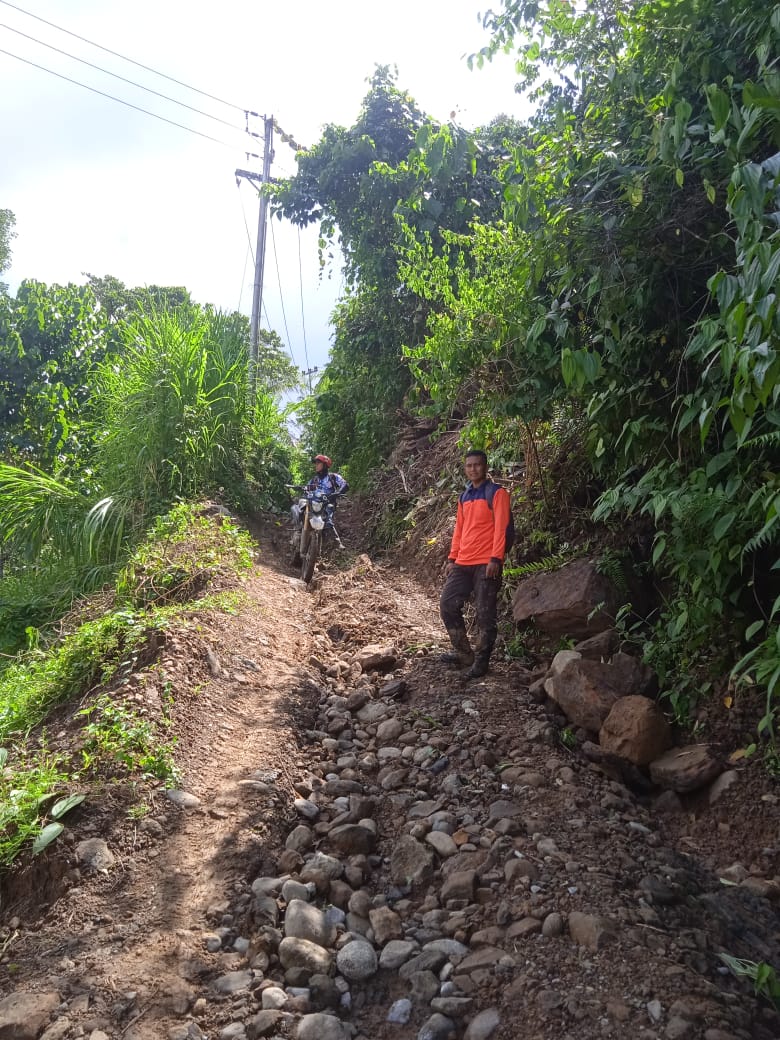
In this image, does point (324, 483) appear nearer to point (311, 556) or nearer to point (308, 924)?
point (311, 556)

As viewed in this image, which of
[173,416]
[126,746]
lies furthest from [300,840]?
[173,416]

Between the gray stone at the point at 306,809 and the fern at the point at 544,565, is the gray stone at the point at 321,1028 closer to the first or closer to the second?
the gray stone at the point at 306,809

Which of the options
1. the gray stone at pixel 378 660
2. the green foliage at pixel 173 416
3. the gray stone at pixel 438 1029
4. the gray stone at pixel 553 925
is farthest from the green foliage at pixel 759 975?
the green foliage at pixel 173 416

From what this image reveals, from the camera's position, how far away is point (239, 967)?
2.36m

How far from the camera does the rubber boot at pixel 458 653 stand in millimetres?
4797

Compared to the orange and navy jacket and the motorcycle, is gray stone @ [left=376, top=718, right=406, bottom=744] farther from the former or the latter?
the motorcycle

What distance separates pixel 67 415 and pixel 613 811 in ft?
34.0

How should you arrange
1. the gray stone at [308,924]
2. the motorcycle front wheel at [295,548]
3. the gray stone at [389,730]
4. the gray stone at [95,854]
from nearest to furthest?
the gray stone at [308,924] < the gray stone at [95,854] < the gray stone at [389,730] < the motorcycle front wheel at [295,548]

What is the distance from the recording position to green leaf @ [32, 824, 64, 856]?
2785 millimetres

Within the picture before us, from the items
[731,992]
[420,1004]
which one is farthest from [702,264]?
[420,1004]

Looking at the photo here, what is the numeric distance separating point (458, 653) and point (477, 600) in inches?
15.1

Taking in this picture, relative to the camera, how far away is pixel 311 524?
8.50 m

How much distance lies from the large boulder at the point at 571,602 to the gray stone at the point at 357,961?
2611 mm

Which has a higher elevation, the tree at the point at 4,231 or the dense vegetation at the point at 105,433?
the tree at the point at 4,231
